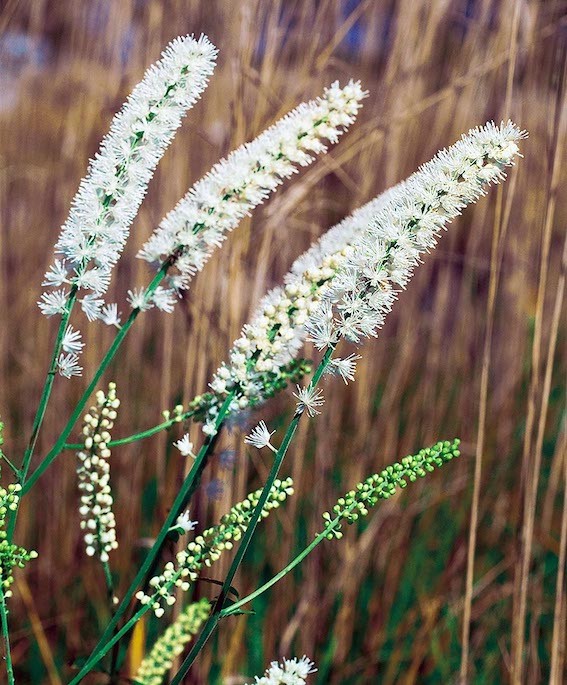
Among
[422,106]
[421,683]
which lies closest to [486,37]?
[422,106]

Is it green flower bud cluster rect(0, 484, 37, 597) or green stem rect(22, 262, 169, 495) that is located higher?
green stem rect(22, 262, 169, 495)

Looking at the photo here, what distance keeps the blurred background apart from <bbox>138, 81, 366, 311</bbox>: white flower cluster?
0.43 metres

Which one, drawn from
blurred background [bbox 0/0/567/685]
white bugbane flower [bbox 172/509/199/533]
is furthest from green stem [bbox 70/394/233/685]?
blurred background [bbox 0/0/567/685]

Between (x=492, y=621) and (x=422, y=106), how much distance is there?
1.08 meters

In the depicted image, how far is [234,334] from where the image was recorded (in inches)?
48.8

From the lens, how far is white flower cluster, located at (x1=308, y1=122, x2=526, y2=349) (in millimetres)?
579

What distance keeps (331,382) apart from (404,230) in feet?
4.59

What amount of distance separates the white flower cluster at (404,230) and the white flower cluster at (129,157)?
7.3 inches

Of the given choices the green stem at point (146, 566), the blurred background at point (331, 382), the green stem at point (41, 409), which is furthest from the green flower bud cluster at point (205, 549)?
the blurred background at point (331, 382)

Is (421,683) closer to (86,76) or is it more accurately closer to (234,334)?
(234,334)

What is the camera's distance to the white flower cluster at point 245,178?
68cm

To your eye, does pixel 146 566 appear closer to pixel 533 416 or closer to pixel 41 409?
pixel 41 409

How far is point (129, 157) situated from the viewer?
2.15 feet

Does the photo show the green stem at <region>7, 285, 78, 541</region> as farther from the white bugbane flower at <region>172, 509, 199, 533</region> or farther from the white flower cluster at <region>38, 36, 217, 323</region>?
the white bugbane flower at <region>172, 509, 199, 533</region>
